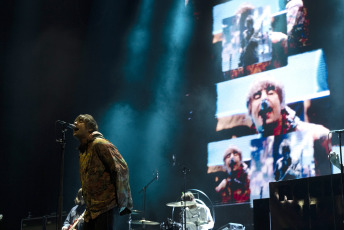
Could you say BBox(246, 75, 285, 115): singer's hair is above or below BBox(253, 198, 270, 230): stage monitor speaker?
above

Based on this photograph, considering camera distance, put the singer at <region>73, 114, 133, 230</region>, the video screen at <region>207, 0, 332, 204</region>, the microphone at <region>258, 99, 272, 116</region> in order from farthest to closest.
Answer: the microphone at <region>258, 99, 272, 116</region>, the video screen at <region>207, 0, 332, 204</region>, the singer at <region>73, 114, 133, 230</region>

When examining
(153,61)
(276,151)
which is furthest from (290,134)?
(153,61)

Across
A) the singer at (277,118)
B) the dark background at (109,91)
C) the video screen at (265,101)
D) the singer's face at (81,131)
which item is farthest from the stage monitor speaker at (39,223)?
the singer's face at (81,131)

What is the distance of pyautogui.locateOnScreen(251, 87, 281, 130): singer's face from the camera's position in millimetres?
8859

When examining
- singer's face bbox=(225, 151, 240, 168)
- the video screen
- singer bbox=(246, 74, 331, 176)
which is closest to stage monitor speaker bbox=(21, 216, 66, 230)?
the video screen

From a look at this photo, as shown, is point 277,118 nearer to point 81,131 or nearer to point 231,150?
point 231,150

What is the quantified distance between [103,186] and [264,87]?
19.5 feet

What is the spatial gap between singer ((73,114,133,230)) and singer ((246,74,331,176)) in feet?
16.7

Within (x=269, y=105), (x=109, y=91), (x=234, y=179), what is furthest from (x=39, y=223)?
(x=269, y=105)

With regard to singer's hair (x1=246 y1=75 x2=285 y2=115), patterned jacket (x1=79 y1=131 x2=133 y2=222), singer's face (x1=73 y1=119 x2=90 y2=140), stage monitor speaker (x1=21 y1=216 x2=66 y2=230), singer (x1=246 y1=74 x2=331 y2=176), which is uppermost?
singer's hair (x1=246 y1=75 x2=285 y2=115)

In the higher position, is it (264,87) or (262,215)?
(264,87)

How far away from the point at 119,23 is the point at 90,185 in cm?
837

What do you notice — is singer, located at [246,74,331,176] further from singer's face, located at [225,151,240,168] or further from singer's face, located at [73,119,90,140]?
singer's face, located at [73,119,90,140]

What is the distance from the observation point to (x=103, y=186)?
3.83m
